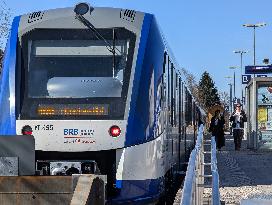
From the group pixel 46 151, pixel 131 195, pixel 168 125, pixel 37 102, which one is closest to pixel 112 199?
pixel 131 195

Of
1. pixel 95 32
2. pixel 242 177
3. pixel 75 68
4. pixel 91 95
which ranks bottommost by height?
pixel 242 177

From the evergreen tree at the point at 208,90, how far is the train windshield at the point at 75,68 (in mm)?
107502

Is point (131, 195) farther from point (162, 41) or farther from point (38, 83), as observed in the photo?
point (162, 41)

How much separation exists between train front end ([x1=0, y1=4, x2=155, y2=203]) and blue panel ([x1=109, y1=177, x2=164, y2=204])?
4.3 inches

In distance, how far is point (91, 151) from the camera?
9.21 meters

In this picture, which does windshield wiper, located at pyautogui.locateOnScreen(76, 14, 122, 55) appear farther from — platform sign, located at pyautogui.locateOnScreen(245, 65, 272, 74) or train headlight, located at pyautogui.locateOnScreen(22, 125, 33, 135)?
platform sign, located at pyautogui.locateOnScreen(245, 65, 272, 74)

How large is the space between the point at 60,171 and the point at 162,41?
278 centimetres

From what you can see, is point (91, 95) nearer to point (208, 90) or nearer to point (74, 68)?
point (74, 68)

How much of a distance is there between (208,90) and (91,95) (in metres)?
114

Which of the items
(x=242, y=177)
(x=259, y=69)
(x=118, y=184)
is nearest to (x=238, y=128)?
(x=259, y=69)

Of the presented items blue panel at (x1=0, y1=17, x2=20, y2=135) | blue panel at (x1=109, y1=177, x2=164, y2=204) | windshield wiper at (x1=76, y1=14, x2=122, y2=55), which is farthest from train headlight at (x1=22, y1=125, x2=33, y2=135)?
windshield wiper at (x1=76, y1=14, x2=122, y2=55)

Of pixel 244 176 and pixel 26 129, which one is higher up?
pixel 26 129

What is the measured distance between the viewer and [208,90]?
122500 mm

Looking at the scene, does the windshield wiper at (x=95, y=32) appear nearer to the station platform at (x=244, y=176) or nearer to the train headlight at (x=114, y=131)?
the train headlight at (x=114, y=131)
